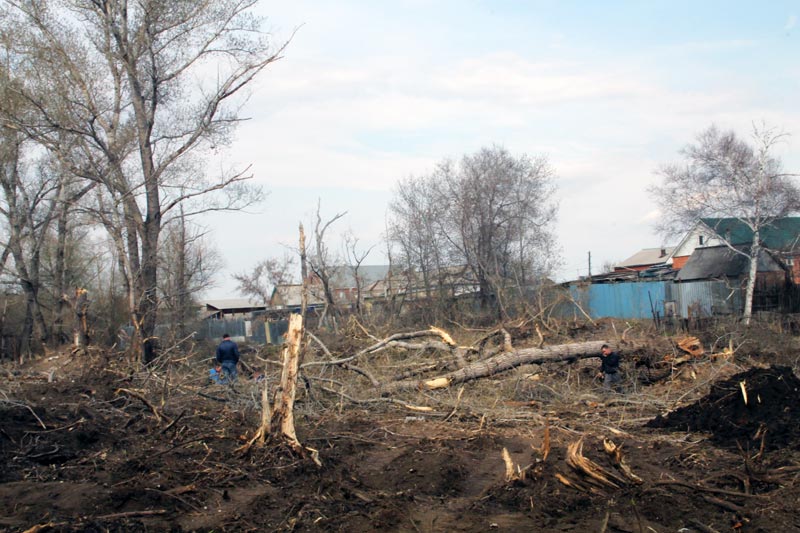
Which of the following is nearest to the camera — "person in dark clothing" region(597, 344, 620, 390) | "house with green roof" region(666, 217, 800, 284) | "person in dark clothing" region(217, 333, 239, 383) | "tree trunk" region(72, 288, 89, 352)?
"person in dark clothing" region(597, 344, 620, 390)

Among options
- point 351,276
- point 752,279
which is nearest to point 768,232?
point 752,279

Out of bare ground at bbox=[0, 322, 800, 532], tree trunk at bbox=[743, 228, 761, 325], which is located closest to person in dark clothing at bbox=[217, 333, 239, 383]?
bare ground at bbox=[0, 322, 800, 532]

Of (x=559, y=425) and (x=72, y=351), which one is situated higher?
(x=72, y=351)

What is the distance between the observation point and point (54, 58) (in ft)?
52.2

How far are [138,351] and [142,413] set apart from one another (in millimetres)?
4665

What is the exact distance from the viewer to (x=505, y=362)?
11.3m

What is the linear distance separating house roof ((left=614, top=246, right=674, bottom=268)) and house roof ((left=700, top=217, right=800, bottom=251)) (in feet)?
94.8

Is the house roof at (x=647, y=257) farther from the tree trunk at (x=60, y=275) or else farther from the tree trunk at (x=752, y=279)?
the tree trunk at (x=60, y=275)

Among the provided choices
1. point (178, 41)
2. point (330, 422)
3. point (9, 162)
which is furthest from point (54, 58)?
point (330, 422)

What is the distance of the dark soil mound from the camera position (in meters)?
7.00

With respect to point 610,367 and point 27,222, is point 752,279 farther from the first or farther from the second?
point 27,222

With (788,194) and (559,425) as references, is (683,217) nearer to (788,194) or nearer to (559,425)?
(788,194)

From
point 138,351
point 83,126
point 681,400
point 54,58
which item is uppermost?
point 54,58

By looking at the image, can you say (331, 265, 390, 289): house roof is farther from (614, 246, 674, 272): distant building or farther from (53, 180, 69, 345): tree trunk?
(614, 246, 674, 272): distant building
